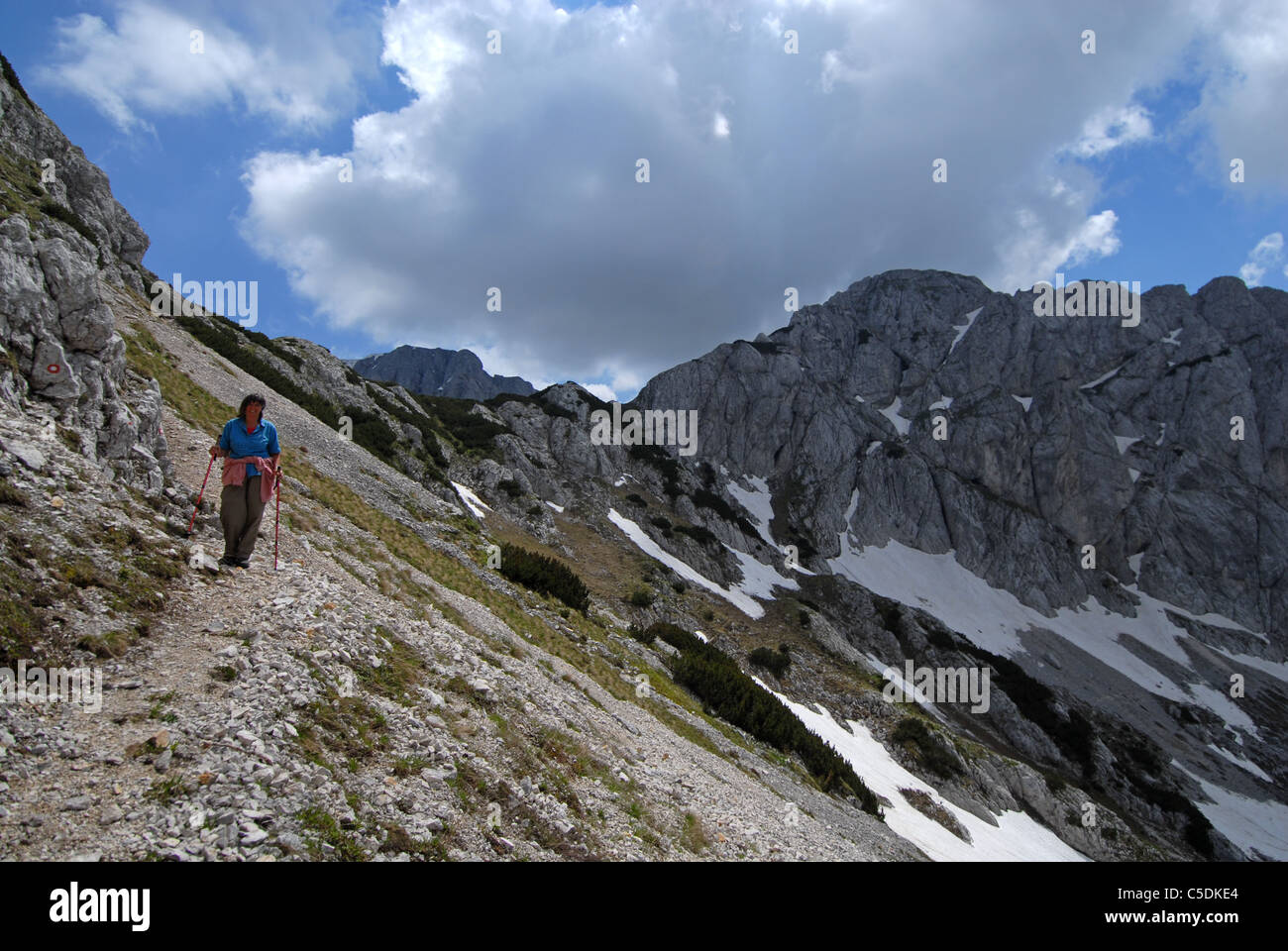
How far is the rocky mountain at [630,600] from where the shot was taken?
6809mm

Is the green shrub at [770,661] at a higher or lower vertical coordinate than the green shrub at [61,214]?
lower

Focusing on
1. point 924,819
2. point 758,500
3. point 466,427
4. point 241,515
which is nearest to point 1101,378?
point 758,500

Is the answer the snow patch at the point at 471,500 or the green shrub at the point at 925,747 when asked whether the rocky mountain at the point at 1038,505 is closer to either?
the green shrub at the point at 925,747

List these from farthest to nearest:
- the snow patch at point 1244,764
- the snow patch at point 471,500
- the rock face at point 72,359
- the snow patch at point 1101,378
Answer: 1. the snow patch at point 1101,378
2. the snow patch at point 1244,764
3. the snow patch at point 471,500
4. the rock face at point 72,359

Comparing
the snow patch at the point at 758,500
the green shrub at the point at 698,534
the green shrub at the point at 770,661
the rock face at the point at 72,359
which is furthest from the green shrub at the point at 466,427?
the rock face at the point at 72,359

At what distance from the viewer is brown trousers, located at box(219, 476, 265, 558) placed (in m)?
10.4

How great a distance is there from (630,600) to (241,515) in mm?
32285

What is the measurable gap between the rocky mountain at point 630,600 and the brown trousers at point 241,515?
828 mm

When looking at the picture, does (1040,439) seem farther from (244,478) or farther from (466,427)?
(244,478)

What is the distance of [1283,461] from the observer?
119062 mm

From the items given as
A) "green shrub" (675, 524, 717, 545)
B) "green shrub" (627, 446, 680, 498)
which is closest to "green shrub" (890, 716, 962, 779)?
"green shrub" (675, 524, 717, 545)

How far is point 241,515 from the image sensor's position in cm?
1054
